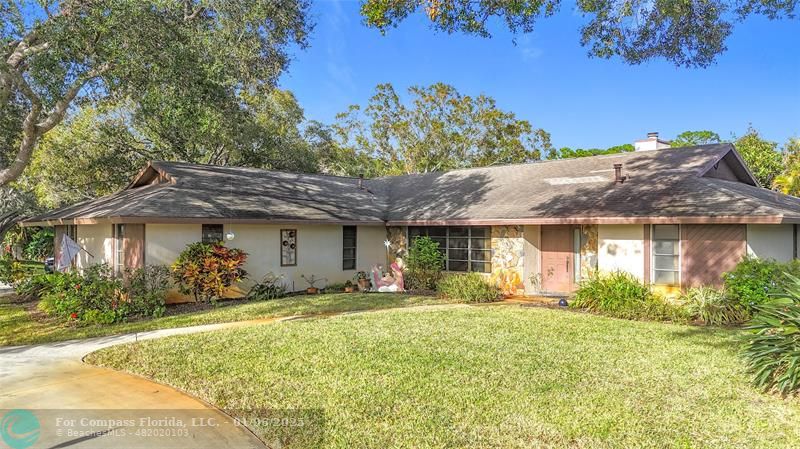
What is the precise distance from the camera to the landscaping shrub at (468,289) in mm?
12883

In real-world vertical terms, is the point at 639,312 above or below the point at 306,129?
below

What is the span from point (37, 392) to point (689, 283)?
12326 mm

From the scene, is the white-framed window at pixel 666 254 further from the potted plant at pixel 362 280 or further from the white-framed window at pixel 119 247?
the white-framed window at pixel 119 247

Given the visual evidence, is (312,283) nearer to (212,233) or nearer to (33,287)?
(212,233)

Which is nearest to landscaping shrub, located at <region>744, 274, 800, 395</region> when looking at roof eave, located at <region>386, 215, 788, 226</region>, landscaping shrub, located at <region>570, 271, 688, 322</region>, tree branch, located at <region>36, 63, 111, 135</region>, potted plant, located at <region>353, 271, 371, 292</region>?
landscaping shrub, located at <region>570, 271, 688, 322</region>

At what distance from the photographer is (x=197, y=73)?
11047 mm

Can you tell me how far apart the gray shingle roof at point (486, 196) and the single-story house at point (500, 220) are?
0.06m

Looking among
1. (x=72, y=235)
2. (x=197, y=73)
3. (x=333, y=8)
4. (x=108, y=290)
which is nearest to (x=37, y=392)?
(x=108, y=290)

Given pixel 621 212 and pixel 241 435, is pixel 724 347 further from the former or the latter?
pixel 241 435

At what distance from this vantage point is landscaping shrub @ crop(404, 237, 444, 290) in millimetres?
15375

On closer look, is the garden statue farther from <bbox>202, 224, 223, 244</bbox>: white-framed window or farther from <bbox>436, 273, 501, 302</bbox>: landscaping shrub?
<bbox>202, 224, 223, 244</bbox>: white-framed window

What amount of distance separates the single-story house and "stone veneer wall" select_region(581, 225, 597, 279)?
0.03 meters

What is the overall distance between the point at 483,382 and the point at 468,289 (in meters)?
7.28

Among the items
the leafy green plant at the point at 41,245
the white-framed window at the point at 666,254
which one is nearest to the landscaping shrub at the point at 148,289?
the white-framed window at the point at 666,254
